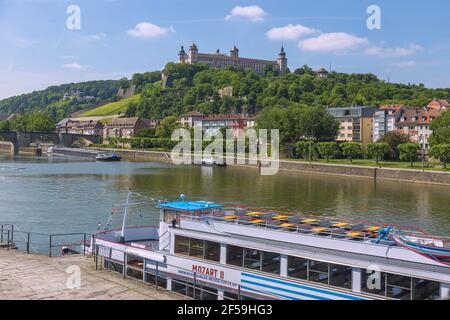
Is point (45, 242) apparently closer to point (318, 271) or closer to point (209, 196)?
point (318, 271)

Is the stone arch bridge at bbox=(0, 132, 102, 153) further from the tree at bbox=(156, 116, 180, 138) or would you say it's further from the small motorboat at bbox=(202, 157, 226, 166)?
the small motorboat at bbox=(202, 157, 226, 166)

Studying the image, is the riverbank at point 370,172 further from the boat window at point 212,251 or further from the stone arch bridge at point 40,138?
the stone arch bridge at point 40,138

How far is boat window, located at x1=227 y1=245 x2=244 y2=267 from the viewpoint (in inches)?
599

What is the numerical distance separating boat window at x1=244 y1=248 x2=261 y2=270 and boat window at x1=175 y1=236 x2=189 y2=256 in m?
2.37

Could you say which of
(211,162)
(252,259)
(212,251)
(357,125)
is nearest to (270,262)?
(252,259)

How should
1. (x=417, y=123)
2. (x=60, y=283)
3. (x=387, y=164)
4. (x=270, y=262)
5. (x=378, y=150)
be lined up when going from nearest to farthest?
1. (x=60, y=283)
2. (x=270, y=262)
3. (x=387, y=164)
4. (x=378, y=150)
5. (x=417, y=123)

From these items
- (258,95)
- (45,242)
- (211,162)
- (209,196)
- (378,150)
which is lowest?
(45,242)

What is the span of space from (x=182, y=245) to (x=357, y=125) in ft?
304

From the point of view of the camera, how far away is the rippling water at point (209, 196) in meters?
33.0

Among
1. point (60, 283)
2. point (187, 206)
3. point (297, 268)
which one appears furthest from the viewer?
point (187, 206)

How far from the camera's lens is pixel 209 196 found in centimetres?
4512

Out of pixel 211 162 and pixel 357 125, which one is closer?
pixel 211 162

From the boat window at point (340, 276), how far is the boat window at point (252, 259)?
2.35 metres
